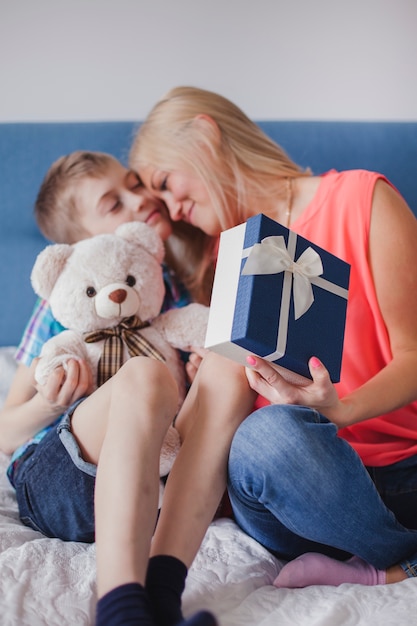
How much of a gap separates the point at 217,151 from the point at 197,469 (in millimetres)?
675

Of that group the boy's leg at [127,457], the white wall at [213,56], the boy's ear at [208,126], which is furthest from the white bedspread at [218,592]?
the white wall at [213,56]

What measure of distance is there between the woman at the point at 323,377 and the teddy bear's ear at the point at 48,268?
28 cm

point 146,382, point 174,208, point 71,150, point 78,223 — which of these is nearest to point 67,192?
point 78,223

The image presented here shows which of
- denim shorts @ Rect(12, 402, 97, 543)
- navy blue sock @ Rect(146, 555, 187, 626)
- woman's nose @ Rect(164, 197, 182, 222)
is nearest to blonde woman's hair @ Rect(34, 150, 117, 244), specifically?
woman's nose @ Rect(164, 197, 182, 222)

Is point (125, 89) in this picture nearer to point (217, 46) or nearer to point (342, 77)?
point (217, 46)

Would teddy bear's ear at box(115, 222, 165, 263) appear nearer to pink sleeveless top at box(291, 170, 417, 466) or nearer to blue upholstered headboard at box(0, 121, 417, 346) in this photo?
pink sleeveless top at box(291, 170, 417, 466)

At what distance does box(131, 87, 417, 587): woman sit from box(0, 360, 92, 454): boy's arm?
0.30 meters

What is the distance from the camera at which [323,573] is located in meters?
0.90

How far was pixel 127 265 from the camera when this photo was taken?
116cm

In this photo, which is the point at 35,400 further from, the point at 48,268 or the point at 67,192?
the point at 67,192

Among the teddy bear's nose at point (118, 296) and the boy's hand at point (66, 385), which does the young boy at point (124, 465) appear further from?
the teddy bear's nose at point (118, 296)

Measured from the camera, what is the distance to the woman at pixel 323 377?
2.73ft

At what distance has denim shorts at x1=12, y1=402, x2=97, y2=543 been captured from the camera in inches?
35.5

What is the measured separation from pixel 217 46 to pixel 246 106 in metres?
0.18
